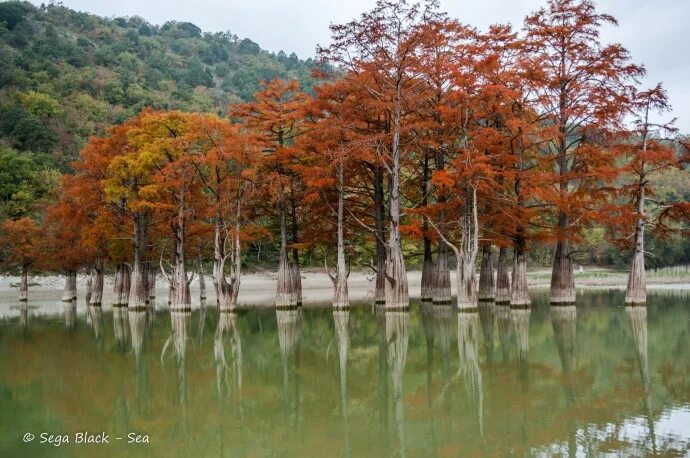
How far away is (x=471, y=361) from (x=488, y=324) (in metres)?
8.13

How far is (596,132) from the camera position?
2895 cm

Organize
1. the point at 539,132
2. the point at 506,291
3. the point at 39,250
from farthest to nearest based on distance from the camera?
the point at 39,250
the point at 506,291
the point at 539,132

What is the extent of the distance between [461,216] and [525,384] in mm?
17705

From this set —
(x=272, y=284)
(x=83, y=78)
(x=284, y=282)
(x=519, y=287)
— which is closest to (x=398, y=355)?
(x=519, y=287)

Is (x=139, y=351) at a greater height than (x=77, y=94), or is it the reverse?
(x=77, y=94)

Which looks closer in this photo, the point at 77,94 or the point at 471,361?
the point at 471,361

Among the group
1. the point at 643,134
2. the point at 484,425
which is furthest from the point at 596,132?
the point at 484,425

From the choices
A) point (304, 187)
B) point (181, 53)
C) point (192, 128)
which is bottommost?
point (304, 187)

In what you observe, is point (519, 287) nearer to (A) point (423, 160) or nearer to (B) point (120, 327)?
(A) point (423, 160)

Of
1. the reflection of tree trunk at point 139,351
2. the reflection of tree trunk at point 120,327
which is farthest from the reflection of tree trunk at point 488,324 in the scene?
the reflection of tree trunk at point 120,327

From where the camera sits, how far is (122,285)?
3947 cm

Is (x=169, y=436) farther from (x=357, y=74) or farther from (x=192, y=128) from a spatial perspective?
(x=192, y=128)

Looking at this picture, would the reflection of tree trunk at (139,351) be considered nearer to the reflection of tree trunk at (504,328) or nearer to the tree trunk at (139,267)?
the tree trunk at (139,267)

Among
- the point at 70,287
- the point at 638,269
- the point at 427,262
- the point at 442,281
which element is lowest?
the point at 70,287
